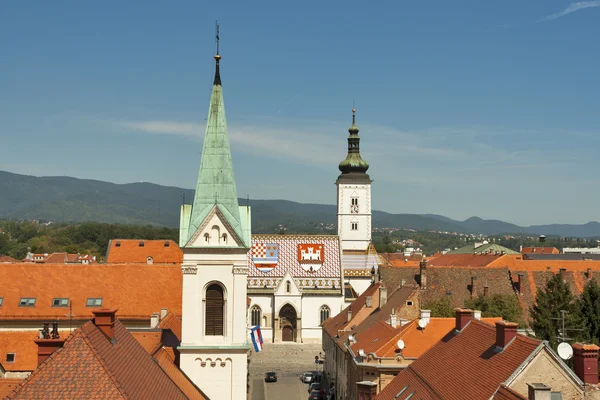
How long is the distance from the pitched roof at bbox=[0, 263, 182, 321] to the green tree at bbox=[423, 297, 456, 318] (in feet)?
66.7

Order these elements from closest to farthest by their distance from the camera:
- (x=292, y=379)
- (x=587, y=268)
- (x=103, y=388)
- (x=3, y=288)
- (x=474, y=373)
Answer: (x=103, y=388)
(x=474, y=373)
(x=3, y=288)
(x=292, y=379)
(x=587, y=268)

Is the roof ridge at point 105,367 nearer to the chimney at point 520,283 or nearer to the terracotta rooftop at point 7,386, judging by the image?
the terracotta rooftop at point 7,386

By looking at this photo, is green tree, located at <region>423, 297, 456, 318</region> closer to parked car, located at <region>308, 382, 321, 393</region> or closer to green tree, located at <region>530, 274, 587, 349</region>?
parked car, located at <region>308, 382, 321, 393</region>

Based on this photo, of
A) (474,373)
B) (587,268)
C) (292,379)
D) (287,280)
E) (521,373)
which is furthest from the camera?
(287,280)

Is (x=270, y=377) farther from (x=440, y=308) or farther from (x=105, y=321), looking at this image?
(x=105, y=321)

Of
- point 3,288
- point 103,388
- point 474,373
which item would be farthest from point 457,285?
point 103,388

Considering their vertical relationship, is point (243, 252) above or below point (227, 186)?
below

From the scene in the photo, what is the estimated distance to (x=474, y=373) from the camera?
28516 mm

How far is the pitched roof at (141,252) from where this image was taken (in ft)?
367

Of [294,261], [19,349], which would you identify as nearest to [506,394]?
[19,349]

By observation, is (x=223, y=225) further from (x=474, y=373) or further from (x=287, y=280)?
(x=287, y=280)

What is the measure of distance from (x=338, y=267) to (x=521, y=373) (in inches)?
3089

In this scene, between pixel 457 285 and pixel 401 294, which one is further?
pixel 457 285

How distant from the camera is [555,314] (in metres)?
49.0
